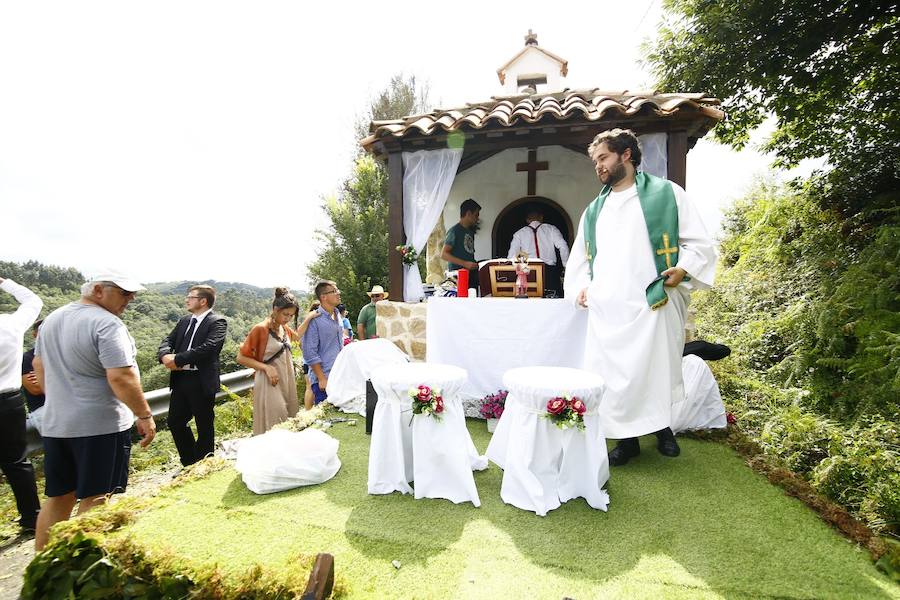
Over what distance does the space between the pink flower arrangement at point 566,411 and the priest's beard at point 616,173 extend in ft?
6.00

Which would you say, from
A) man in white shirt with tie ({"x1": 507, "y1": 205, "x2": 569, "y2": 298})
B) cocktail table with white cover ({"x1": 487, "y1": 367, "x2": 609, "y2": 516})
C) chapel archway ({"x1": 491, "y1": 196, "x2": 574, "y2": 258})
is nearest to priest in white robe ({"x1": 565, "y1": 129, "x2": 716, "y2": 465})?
cocktail table with white cover ({"x1": 487, "y1": 367, "x2": 609, "y2": 516})

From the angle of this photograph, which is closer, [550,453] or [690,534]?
[690,534]

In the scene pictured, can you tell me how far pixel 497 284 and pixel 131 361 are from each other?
11.6 feet

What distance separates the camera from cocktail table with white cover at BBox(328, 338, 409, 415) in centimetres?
525

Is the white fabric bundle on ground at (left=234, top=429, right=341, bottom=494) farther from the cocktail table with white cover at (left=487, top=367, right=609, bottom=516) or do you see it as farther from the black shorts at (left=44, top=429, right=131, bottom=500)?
the cocktail table with white cover at (left=487, top=367, right=609, bottom=516)

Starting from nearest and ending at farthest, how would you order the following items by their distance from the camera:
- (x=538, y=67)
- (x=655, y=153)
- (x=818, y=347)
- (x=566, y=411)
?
(x=566, y=411)
(x=818, y=347)
(x=655, y=153)
(x=538, y=67)

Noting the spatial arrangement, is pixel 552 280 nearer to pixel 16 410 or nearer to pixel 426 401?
pixel 426 401

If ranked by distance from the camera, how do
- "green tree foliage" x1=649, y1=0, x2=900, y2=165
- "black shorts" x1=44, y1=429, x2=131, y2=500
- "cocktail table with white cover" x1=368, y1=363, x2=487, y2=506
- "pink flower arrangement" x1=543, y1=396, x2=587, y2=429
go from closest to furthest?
"pink flower arrangement" x1=543, y1=396, x2=587, y2=429 → "black shorts" x1=44, y1=429, x2=131, y2=500 → "cocktail table with white cover" x1=368, y1=363, x2=487, y2=506 → "green tree foliage" x1=649, y1=0, x2=900, y2=165

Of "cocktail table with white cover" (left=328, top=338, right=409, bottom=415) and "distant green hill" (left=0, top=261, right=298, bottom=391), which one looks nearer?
"cocktail table with white cover" (left=328, top=338, right=409, bottom=415)

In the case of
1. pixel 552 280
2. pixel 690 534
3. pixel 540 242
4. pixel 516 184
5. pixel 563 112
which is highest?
pixel 563 112

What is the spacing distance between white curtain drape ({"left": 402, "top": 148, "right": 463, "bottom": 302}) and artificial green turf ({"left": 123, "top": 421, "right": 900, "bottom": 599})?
11.0ft

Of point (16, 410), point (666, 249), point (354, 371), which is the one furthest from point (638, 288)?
point (16, 410)

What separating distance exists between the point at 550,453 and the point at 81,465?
118 inches

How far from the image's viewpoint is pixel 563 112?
17.6 feet
